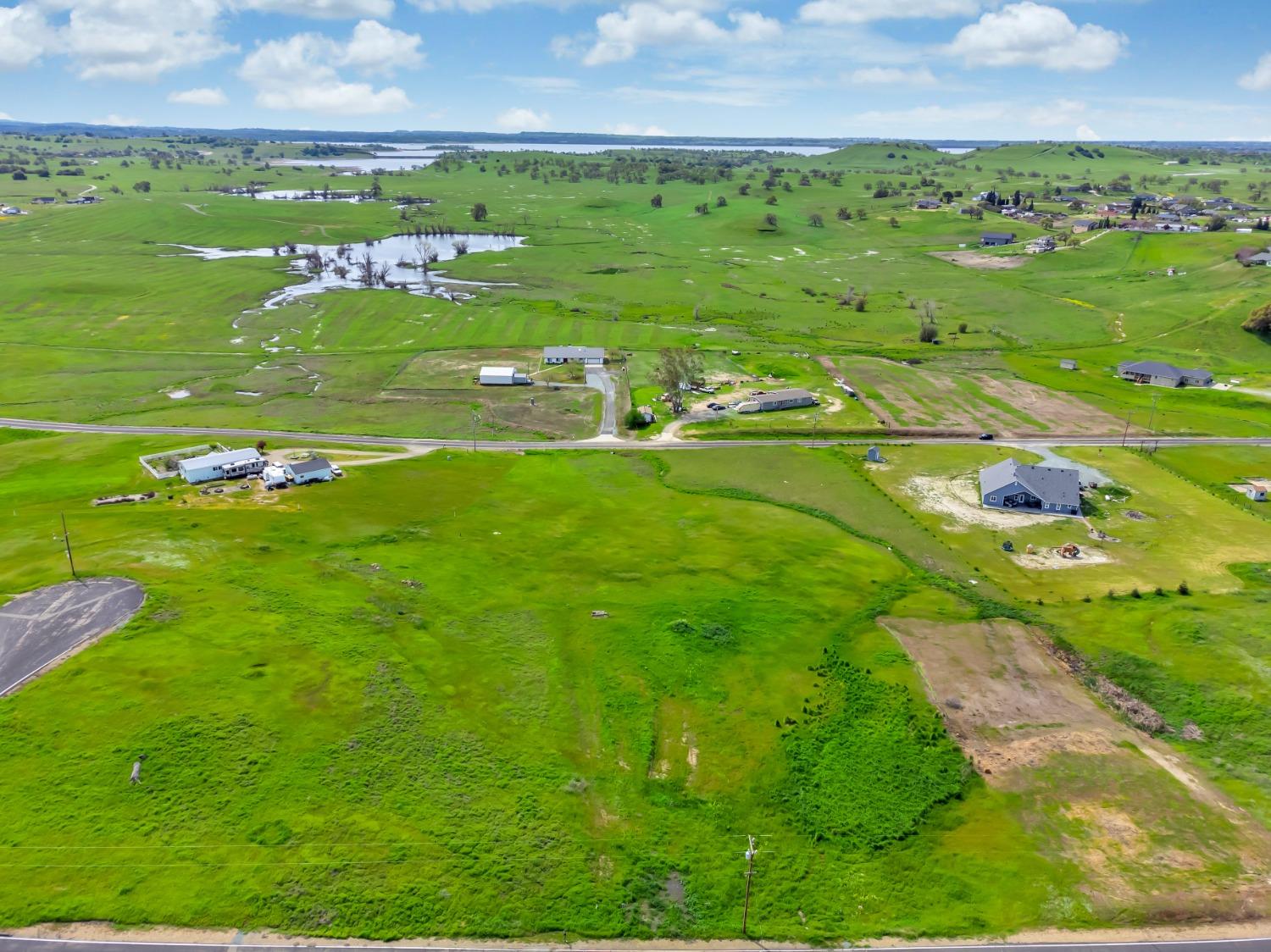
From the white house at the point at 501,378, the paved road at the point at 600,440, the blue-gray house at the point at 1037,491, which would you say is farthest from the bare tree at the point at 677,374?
the blue-gray house at the point at 1037,491

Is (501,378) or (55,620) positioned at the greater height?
(501,378)

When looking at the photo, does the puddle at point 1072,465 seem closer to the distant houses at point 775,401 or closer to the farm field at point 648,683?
the farm field at point 648,683

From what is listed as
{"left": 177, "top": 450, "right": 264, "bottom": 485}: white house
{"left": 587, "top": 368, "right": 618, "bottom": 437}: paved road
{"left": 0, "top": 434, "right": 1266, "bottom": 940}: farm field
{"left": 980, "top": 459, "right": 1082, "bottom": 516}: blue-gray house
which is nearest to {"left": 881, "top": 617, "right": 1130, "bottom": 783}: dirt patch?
{"left": 0, "top": 434, "right": 1266, "bottom": 940}: farm field

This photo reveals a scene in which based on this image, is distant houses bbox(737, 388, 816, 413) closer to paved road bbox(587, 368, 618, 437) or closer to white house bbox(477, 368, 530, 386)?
paved road bbox(587, 368, 618, 437)

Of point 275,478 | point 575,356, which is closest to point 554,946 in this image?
point 275,478

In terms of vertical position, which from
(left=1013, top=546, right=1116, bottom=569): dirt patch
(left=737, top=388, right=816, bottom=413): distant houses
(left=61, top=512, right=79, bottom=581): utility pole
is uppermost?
(left=737, top=388, right=816, bottom=413): distant houses

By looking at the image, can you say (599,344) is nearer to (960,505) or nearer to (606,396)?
(606,396)
